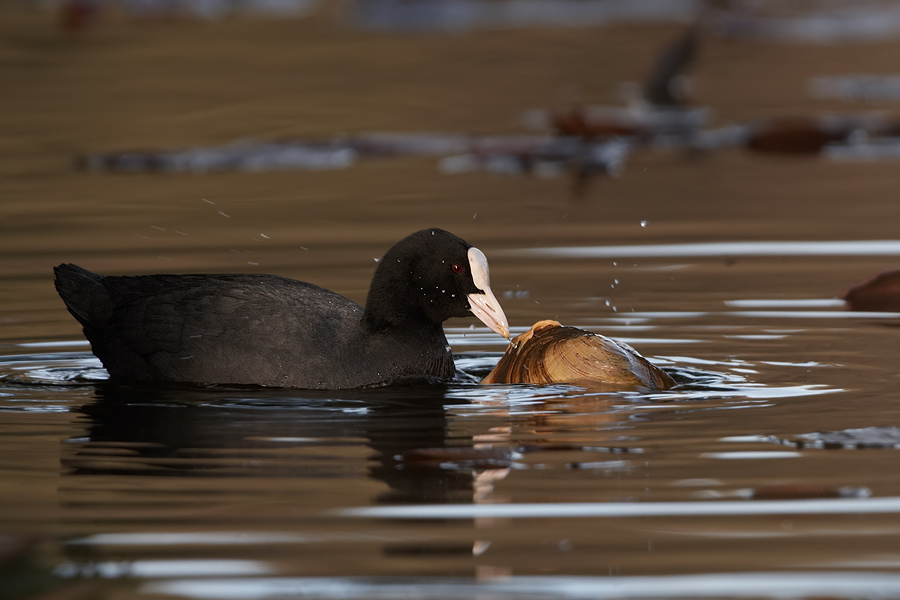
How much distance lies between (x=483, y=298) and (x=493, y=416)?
0.74m

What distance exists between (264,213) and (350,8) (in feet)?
57.0

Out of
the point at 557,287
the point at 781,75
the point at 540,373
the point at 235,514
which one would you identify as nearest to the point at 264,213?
the point at 557,287

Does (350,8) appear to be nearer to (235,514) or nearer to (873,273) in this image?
(873,273)

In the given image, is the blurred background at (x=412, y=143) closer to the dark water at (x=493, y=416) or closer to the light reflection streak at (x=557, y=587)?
the dark water at (x=493, y=416)

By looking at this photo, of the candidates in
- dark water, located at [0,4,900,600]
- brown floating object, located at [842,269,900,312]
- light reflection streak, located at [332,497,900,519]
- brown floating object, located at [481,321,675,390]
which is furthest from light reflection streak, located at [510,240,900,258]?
light reflection streak, located at [332,497,900,519]

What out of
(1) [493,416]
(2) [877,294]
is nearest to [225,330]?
(1) [493,416]

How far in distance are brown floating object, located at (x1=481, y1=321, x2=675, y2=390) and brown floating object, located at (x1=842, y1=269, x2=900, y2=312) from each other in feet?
5.68

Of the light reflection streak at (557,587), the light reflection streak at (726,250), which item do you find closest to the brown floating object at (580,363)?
the light reflection streak at (557,587)

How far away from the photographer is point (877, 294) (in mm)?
7164

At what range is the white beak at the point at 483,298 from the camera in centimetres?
602

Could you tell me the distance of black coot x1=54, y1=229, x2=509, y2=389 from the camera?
5914 mm

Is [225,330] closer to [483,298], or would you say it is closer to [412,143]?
[483,298]

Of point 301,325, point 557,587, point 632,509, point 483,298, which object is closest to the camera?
point 557,587

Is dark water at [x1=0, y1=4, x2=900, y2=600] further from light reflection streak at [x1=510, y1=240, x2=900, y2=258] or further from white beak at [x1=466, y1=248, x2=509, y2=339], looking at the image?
white beak at [x1=466, y1=248, x2=509, y2=339]
